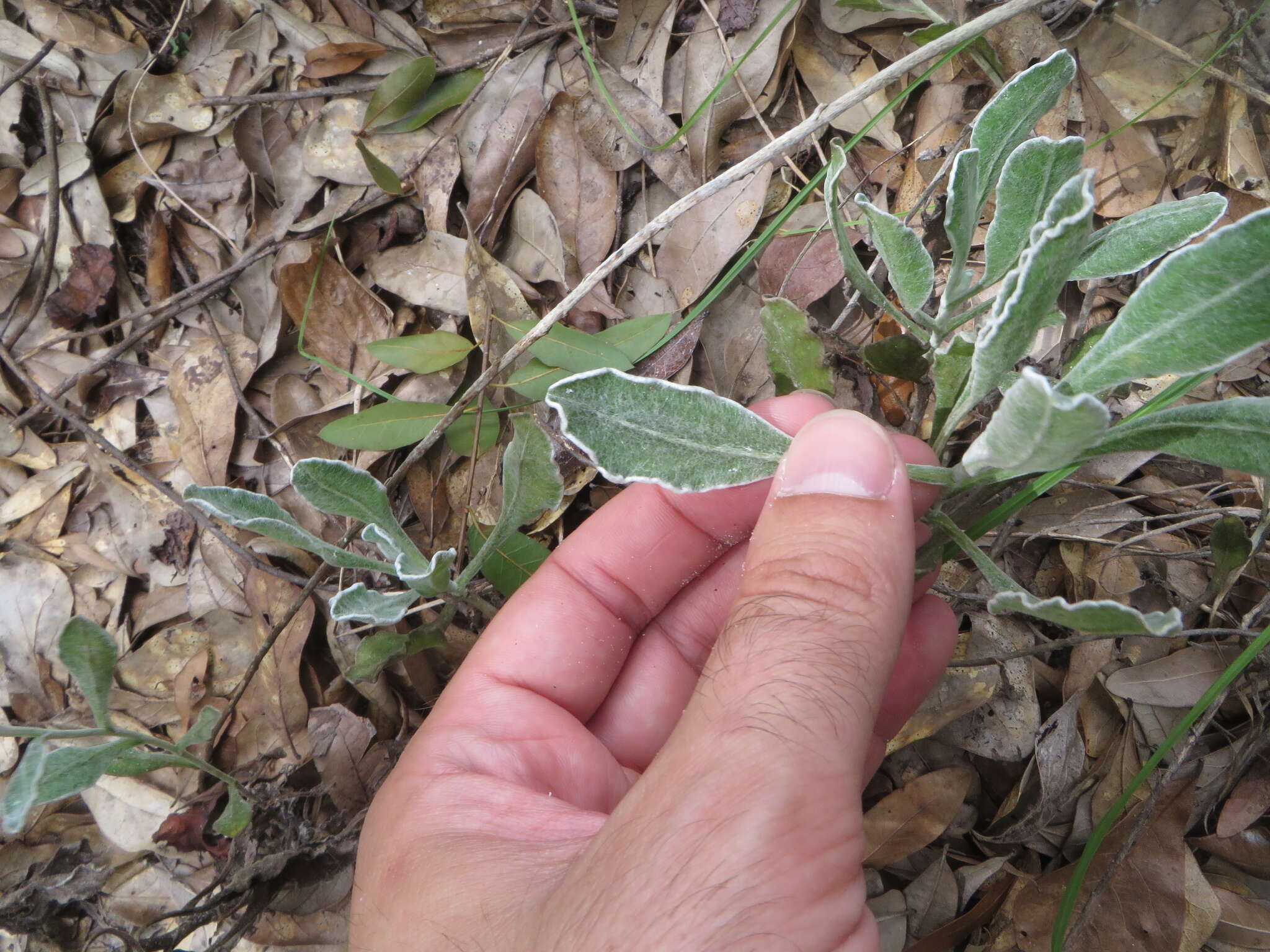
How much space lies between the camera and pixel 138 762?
1680 mm

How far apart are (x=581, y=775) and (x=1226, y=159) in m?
2.12

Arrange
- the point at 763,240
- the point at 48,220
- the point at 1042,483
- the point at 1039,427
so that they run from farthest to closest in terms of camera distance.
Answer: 1. the point at 48,220
2. the point at 763,240
3. the point at 1042,483
4. the point at 1039,427

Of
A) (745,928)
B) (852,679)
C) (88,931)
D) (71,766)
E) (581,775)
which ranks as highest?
(852,679)

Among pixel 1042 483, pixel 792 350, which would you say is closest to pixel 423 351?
pixel 792 350

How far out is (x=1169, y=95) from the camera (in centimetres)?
176

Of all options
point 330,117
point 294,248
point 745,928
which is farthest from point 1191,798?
point 330,117

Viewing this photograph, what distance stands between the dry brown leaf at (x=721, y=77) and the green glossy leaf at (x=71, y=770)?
1949mm

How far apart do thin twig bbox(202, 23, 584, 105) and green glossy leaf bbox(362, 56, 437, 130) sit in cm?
7

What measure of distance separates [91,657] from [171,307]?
122 cm

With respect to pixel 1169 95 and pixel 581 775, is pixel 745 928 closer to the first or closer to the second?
pixel 581 775

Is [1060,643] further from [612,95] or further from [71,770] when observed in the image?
[71,770]

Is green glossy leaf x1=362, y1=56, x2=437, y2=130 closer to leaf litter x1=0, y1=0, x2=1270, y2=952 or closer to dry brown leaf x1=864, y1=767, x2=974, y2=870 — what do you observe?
leaf litter x1=0, y1=0, x2=1270, y2=952

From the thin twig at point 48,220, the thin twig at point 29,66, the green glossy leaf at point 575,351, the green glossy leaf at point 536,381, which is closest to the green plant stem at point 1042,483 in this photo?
the green glossy leaf at point 575,351

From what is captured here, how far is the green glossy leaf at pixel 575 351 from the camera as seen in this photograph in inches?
73.9
